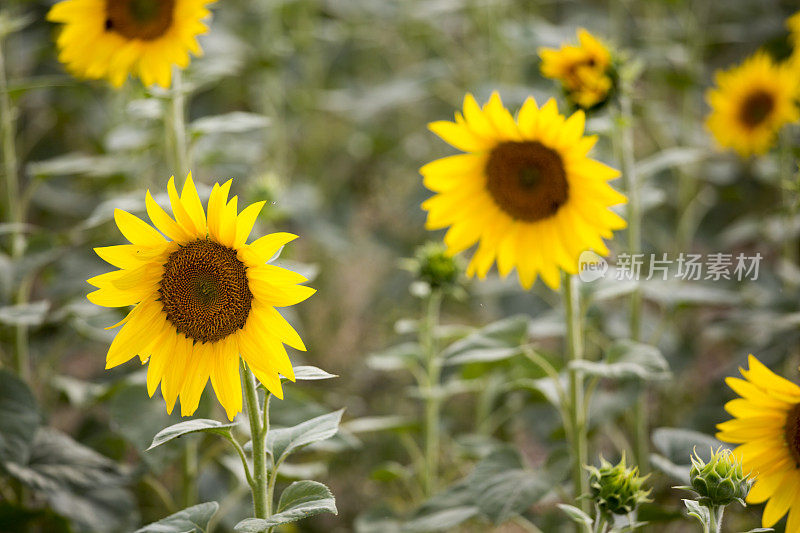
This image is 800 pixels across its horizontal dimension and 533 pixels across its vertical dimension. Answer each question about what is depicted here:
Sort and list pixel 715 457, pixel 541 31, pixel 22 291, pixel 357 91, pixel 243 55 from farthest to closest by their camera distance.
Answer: pixel 357 91 → pixel 243 55 → pixel 541 31 → pixel 22 291 → pixel 715 457

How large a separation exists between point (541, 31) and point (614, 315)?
61cm

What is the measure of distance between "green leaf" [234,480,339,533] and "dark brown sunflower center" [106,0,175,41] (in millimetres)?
643

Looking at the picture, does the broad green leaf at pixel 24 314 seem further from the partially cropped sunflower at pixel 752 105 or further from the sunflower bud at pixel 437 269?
the partially cropped sunflower at pixel 752 105

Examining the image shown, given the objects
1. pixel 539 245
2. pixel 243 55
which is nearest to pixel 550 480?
pixel 539 245

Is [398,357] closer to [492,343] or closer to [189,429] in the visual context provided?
[492,343]

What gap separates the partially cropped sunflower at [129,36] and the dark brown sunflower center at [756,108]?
3.50ft

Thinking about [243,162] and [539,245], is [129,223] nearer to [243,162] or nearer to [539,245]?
[539,245]

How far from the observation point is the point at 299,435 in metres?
0.78

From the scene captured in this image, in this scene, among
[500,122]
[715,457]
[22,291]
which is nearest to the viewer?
[715,457]

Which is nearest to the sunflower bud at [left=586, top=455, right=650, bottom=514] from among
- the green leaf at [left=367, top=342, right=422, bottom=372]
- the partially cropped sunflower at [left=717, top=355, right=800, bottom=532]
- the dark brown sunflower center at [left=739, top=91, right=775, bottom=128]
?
the partially cropped sunflower at [left=717, top=355, right=800, bottom=532]

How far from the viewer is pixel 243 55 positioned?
1.88m

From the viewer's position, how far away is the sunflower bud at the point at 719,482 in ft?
2.24

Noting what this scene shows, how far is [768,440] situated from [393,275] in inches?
47.5

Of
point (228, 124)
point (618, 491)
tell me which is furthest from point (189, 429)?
point (228, 124)
